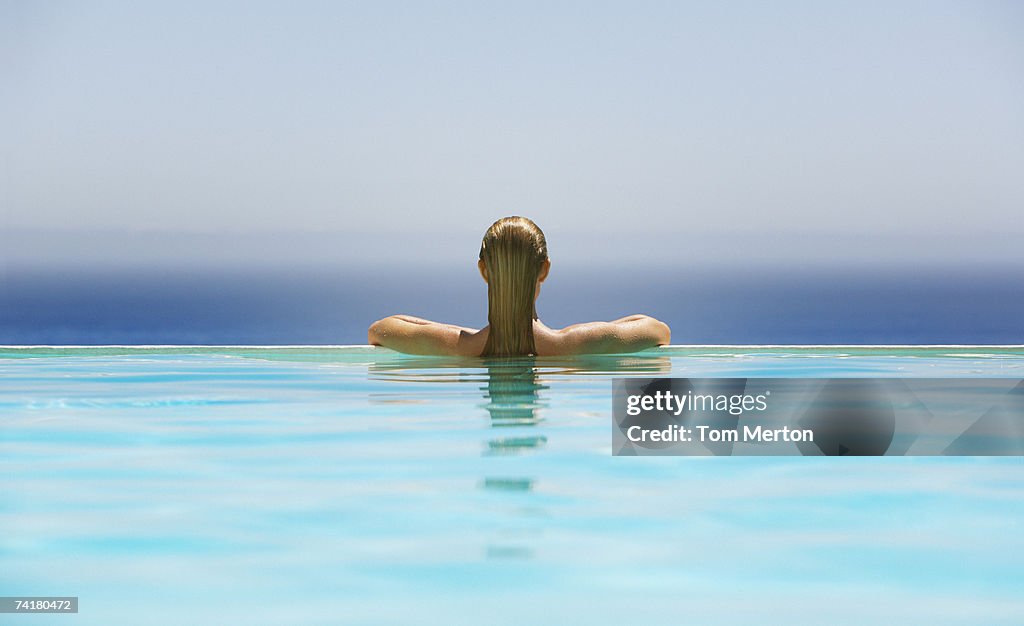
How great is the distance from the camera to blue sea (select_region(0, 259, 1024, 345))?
1185 inches

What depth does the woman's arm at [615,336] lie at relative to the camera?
4746 millimetres

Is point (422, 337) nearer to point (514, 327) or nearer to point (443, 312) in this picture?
point (514, 327)

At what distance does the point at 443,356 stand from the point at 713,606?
313cm

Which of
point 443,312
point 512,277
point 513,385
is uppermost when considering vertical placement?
point 443,312

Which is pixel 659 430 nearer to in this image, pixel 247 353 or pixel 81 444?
pixel 81 444

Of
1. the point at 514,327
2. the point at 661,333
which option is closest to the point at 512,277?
the point at 514,327

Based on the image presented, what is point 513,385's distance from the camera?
12.8 feet

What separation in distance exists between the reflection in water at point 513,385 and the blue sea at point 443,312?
68.0ft

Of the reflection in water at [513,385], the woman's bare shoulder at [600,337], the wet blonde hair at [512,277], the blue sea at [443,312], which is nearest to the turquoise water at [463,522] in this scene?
the reflection in water at [513,385]

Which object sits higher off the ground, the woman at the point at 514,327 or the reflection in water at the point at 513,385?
the woman at the point at 514,327

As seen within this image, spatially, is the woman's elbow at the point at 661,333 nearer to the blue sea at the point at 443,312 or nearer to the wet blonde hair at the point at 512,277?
the wet blonde hair at the point at 512,277

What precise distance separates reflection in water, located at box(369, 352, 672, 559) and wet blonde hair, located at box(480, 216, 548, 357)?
0.11 m

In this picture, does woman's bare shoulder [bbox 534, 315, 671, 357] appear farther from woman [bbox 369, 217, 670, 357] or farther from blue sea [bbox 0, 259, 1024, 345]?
blue sea [bbox 0, 259, 1024, 345]

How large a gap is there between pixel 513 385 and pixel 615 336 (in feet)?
3.41
